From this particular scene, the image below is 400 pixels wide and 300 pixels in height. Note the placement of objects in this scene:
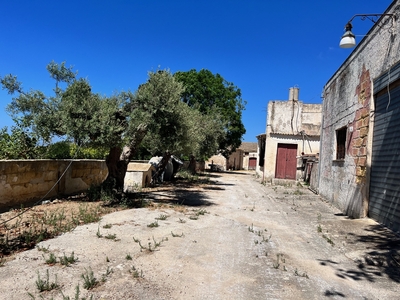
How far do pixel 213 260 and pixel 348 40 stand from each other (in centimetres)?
610

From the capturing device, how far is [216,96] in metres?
31.0

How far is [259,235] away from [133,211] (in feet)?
11.0

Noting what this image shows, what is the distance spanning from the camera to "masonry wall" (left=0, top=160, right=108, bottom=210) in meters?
6.89

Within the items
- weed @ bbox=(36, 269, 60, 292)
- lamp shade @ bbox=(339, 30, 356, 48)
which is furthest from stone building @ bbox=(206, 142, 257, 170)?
weed @ bbox=(36, 269, 60, 292)

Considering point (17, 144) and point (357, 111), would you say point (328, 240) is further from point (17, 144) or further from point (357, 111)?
point (17, 144)

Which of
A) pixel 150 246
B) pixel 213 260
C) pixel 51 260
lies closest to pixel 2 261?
pixel 51 260

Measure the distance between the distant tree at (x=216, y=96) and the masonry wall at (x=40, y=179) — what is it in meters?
20.4

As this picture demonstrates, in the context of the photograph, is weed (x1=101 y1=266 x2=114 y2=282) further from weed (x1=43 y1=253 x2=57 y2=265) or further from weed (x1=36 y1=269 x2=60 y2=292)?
weed (x1=43 y1=253 x2=57 y2=265)

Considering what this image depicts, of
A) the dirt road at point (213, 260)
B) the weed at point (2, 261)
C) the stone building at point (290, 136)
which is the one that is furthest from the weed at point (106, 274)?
the stone building at point (290, 136)

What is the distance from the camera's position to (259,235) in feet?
20.8

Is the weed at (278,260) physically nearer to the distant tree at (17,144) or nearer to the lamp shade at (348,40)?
the lamp shade at (348,40)

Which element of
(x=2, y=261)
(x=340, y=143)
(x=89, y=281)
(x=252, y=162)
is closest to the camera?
(x=89, y=281)

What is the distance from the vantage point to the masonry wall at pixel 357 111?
7.27 metres

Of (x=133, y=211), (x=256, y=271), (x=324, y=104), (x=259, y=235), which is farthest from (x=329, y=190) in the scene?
(x=256, y=271)
